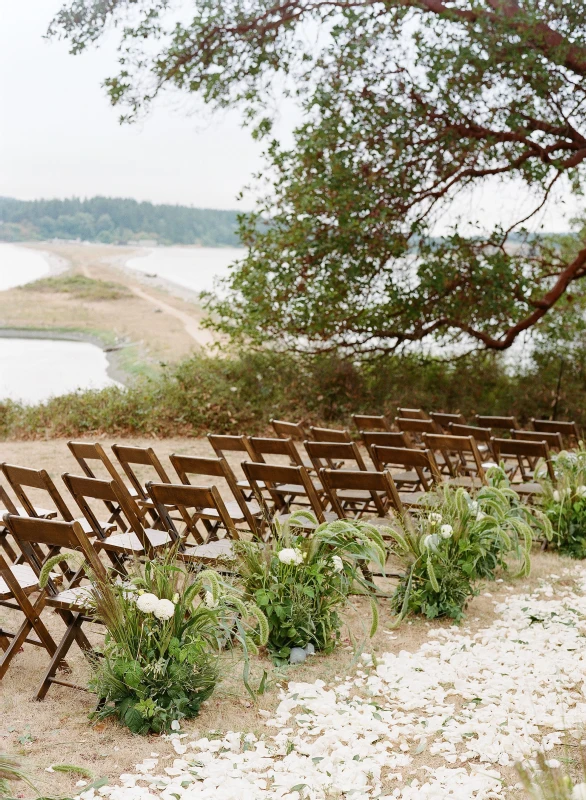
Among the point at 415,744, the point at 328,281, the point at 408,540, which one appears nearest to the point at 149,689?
the point at 415,744

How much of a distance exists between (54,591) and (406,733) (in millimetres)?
1611

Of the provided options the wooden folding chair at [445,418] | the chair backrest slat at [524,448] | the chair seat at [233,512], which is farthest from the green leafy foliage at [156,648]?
the wooden folding chair at [445,418]

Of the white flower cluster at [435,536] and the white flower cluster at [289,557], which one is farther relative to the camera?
the white flower cluster at [435,536]

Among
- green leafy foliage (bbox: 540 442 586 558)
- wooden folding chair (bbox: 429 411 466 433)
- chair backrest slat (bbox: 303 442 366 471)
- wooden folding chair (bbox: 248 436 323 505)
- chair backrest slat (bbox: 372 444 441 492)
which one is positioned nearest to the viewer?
chair backrest slat (bbox: 372 444 441 492)

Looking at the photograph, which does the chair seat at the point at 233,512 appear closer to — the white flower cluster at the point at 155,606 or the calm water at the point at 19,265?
the white flower cluster at the point at 155,606

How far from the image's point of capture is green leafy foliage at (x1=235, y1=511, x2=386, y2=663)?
4250mm

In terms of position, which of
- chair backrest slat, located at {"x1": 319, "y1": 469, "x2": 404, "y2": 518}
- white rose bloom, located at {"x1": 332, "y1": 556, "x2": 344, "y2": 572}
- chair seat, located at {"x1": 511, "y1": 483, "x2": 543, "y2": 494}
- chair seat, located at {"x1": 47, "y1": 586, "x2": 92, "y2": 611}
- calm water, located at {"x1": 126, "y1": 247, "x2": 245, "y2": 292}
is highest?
calm water, located at {"x1": 126, "y1": 247, "x2": 245, "y2": 292}

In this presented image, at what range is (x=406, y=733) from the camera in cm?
341

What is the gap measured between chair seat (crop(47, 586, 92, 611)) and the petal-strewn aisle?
722mm

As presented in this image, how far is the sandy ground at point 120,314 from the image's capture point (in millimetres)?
16141

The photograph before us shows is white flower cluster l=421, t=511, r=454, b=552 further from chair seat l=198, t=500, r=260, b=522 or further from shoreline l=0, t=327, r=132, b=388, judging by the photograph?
shoreline l=0, t=327, r=132, b=388

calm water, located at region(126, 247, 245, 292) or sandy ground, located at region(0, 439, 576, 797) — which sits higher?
calm water, located at region(126, 247, 245, 292)

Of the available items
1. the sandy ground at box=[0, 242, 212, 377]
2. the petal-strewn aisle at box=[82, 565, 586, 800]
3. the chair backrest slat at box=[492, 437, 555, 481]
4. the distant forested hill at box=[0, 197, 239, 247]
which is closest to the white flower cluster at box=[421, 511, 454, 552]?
the petal-strewn aisle at box=[82, 565, 586, 800]

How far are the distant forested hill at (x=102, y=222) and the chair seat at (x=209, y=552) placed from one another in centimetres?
1371
